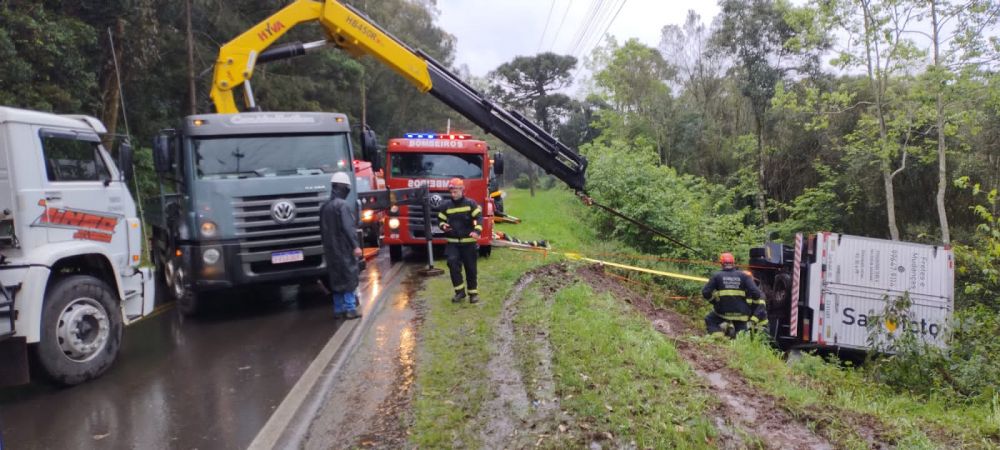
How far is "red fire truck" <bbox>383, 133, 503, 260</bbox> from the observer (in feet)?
41.4

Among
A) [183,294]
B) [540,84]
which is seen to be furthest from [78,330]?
[540,84]

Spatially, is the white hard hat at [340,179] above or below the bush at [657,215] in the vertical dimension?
above

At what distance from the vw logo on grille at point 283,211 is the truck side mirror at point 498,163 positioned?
5903 millimetres

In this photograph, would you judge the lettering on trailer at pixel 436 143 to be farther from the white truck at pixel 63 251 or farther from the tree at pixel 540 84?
the tree at pixel 540 84

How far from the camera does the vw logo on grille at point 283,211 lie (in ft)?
26.3

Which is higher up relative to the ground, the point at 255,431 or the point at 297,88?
the point at 297,88

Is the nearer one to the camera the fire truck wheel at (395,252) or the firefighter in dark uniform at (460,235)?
the firefighter in dark uniform at (460,235)

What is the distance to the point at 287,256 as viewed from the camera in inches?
320

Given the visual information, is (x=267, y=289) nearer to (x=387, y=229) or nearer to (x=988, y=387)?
(x=387, y=229)

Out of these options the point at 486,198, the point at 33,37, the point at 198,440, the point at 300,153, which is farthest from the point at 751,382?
the point at 33,37

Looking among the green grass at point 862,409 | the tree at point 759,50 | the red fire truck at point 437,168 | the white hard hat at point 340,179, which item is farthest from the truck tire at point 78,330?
the tree at point 759,50

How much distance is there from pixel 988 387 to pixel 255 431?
23.6 feet

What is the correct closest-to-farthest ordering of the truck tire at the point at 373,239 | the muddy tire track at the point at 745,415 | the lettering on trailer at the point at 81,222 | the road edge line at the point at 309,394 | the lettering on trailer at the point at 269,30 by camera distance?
the muddy tire track at the point at 745,415, the road edge line at the point at 309,394, the lettering on trailer at the point at 81,222, the lettering on trailer at the point at 269,30, the truck tire at the point at 373,239

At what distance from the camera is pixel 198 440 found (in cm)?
442
